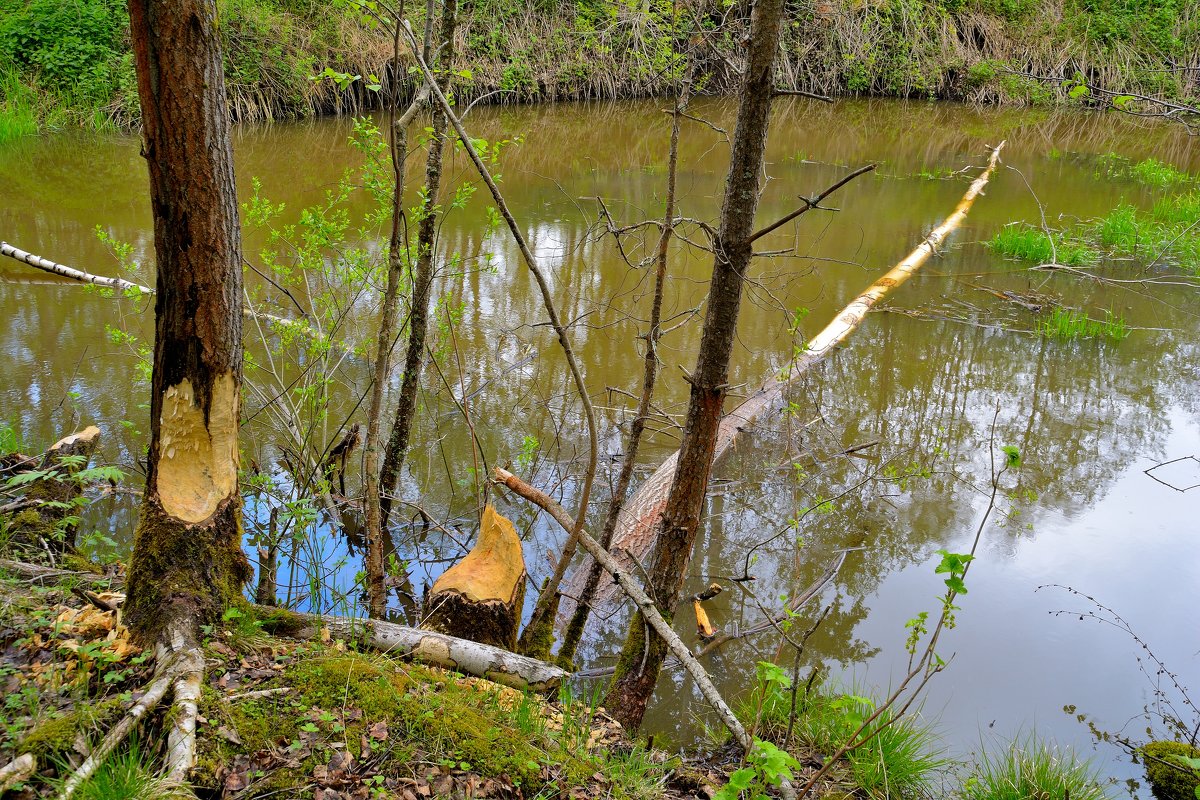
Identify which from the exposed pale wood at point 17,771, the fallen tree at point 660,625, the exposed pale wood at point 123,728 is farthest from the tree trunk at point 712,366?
the exposed pale wood at point 17,771

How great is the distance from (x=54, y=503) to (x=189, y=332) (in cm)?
142

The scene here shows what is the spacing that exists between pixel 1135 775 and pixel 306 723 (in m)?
3.45

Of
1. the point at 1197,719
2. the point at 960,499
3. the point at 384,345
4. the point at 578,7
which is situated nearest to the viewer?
the point at 384,345

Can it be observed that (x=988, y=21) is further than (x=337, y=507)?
Yes

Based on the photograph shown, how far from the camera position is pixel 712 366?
301 centimetres

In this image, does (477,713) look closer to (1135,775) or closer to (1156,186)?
(1135,775)

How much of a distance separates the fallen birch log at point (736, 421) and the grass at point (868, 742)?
92 cm

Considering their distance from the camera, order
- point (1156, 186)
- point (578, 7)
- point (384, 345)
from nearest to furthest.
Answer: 1. point (384, 345)
2. point (1156, 186)
3. point (578, 7)

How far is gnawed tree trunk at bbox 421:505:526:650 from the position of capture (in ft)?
10.7

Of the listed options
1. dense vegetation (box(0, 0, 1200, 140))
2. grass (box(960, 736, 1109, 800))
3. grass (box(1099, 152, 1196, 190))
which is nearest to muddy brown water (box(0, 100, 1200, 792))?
grass (box(960, 736, 1109, 800))

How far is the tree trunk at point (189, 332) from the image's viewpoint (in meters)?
2.33

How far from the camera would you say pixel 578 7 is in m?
16.8

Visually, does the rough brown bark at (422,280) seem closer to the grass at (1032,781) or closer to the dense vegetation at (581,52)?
the grass at (1032,781)

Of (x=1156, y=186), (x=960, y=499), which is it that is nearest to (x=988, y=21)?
(x=1156, y=186)
